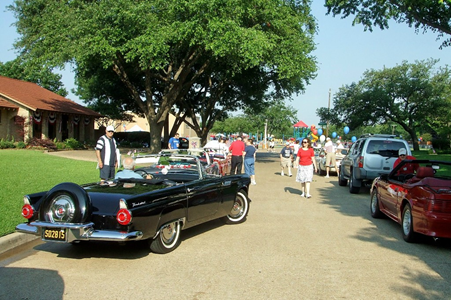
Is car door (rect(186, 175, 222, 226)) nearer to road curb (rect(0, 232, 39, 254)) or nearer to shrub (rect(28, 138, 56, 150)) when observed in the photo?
road curb (rect(0, 232, 39, 254))

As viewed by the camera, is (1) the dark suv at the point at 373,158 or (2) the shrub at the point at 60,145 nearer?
(1) the dark suv at the point at 373,158

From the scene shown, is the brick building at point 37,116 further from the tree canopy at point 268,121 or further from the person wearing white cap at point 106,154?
the tree canopy at point 268,121

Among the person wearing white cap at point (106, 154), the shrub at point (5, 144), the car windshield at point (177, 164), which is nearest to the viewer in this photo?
the car windshield at point (177, 164)

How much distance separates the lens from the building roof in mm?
30703

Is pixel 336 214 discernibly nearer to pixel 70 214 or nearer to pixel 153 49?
pixel 70 214

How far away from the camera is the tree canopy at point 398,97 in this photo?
48.2 m

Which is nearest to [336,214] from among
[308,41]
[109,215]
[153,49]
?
[109,215]

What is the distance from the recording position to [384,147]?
565 inches

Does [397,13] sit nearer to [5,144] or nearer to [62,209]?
[62,209]

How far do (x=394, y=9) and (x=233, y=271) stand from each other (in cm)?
1280

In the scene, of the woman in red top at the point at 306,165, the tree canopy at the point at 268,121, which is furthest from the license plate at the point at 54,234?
the tree canopy at the point at 268,121

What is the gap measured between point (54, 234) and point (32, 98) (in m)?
30.4

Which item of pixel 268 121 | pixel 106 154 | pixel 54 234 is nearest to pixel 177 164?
pixel 106 154

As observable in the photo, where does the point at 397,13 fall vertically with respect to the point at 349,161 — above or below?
above
